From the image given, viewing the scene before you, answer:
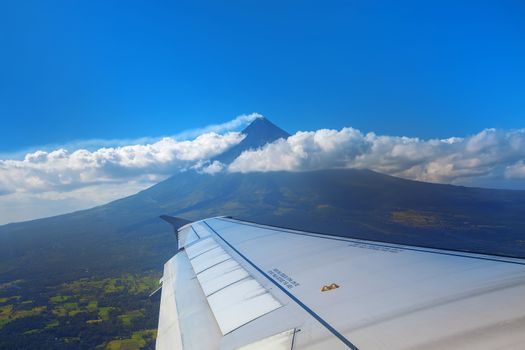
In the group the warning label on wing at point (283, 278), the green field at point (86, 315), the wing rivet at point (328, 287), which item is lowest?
the green field at point (86, 315)

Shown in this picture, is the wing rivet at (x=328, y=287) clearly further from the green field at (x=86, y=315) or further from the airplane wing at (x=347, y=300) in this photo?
the green field at (x=86, y=315)

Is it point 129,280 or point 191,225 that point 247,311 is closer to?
point 191,225

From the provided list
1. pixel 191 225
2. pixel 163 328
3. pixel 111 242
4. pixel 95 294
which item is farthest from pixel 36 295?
pixel 163 328

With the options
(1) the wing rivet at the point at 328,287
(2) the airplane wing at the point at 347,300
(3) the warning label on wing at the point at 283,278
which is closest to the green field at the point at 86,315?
(2) the airplane wing at the point at 347,300

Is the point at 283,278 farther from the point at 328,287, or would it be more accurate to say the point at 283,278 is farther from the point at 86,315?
the point at 86,315

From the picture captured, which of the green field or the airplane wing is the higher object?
the airplane wing

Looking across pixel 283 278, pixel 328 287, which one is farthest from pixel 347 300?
pixel 283 278

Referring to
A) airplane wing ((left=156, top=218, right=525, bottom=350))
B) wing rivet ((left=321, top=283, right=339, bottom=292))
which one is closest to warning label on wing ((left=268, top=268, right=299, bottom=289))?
airplane wing ((left=156, top=218, right=525, bottom=350))

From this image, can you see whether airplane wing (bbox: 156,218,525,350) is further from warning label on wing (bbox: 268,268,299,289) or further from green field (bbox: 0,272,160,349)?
green field (bbox: 0,272,160,349)
